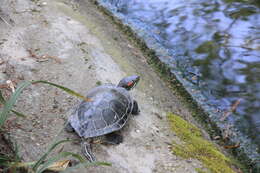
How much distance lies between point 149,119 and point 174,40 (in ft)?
8.32

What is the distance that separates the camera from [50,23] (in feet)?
16.5

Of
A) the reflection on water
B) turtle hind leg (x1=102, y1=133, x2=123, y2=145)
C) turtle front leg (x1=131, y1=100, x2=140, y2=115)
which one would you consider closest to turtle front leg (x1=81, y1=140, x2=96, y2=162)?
turtle hind leg (x1=102, y1=133, x2=123, y2=145)

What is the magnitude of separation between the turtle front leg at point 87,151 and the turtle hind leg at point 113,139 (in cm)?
23

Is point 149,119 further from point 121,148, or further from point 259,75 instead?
point 259,75

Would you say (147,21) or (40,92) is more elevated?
(40,92)

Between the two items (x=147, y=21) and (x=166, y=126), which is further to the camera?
(x=147, y=21)

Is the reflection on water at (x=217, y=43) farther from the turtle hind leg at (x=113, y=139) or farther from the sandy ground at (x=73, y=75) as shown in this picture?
the turtle hind leg at (x=113, y=139)

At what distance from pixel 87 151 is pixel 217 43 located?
365cm

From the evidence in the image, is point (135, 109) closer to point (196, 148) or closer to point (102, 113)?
point (102, 113)

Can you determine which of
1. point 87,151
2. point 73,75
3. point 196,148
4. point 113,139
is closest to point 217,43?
point 196,148

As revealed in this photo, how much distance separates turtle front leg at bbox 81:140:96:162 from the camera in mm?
2832

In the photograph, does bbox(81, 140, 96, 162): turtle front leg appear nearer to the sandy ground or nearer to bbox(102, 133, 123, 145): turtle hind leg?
the sandy ground

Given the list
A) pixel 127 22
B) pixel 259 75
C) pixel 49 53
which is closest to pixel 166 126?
pixel 49 53

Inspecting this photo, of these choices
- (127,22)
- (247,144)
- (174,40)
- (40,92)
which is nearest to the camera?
(40,92)
